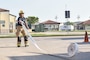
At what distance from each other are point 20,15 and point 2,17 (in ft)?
137

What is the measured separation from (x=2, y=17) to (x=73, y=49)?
46.9 m

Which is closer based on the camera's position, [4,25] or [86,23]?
[4,25]

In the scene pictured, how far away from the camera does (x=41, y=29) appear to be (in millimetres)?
69125

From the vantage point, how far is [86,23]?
4683 inches

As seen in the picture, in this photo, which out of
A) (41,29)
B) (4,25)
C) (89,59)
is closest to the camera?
(89,59)

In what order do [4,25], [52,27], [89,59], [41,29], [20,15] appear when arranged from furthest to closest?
[52,27]
[41,29]
[4,25]
[20,15]
[89,59]

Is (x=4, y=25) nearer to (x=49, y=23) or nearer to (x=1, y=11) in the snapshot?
(x=1, y=11)

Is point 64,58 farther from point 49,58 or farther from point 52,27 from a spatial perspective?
point 52,27

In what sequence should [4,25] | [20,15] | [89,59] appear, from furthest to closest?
[4,25], [20,15], [89,59]

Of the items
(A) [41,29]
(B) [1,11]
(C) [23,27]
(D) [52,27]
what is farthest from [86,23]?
(C) [23,27]

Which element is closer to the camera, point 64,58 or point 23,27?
point 64,58

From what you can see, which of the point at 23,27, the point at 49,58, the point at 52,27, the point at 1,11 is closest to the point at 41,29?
the point at 1,11

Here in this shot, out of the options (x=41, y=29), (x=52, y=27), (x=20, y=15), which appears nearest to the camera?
(x=20, y=15)

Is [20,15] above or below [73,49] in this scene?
above
